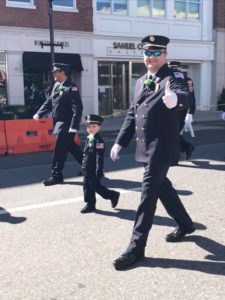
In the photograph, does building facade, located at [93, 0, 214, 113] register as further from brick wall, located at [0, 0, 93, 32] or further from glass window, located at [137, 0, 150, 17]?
brick wall, located at [0, 0, 93, 32]

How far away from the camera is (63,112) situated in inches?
277

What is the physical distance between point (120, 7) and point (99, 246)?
60.5 ft

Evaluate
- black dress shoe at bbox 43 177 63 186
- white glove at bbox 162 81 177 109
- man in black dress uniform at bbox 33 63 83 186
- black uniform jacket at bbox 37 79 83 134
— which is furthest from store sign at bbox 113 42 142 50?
white glove at bbox 162 81 177 109

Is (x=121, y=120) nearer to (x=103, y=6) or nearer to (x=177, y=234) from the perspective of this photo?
(x=103, y=6)

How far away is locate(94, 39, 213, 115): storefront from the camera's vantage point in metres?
20.8

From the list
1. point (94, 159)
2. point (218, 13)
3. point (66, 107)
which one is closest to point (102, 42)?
point (218, 13)

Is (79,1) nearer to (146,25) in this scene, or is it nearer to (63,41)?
(63,41)

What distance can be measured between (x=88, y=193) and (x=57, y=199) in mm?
877

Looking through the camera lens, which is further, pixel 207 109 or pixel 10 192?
pixel 207 109

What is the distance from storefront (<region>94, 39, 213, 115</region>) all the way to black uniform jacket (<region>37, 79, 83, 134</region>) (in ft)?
44.6

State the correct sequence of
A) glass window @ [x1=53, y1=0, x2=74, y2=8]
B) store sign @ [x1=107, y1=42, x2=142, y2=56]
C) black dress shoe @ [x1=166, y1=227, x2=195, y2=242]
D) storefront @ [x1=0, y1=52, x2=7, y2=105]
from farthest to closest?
1. store sign @ [x1=107, y1=42, x2=142, y2=56]
2. glass window @ [x1=53, y1=0, x2=74, y2=8]
3. storefront @ [x1=0, y1=52, x2=7, y2=105]
4. black dress shoe @ [x1=166, y1=227, x2=195, y2=242]

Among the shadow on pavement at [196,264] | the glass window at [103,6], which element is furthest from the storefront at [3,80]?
the shadow on pavement at [196,264]

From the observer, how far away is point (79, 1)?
766 inches

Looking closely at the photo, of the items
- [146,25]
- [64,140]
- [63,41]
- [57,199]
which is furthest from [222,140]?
[146,25]
